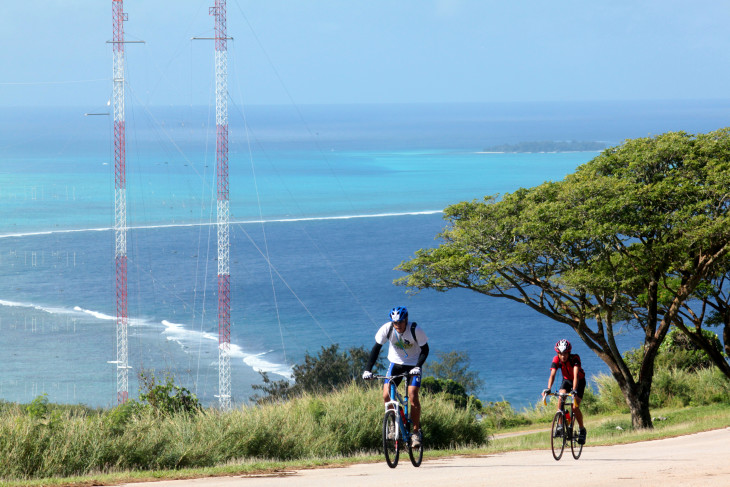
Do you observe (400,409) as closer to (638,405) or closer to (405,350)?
(405,350)

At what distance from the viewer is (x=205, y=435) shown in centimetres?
1249

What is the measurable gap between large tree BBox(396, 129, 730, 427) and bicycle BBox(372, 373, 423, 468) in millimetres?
10080

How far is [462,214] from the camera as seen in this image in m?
23.2

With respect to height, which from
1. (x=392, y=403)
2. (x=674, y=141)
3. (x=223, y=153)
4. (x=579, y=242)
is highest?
(x=223, y=153)

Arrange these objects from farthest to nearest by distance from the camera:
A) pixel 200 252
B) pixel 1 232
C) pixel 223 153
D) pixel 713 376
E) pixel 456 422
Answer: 1. pixel 1 232
2. pixel 200 252
3. pixel 223 153
4. pixel 713 376
5. pixel 456 422

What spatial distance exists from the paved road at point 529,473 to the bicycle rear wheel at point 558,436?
19cm

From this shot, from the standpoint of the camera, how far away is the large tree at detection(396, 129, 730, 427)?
64.5 feet

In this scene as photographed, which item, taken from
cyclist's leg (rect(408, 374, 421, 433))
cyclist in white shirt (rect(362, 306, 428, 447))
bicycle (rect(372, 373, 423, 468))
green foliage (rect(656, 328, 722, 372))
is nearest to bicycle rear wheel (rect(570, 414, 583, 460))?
bicycle (rect(372, 373, 423, 468))

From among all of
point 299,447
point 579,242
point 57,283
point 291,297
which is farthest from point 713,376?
point 57,283

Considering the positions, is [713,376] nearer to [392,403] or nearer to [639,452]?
[639,452]

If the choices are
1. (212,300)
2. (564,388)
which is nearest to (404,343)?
(564,388)

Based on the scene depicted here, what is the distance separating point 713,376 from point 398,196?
15938 cm

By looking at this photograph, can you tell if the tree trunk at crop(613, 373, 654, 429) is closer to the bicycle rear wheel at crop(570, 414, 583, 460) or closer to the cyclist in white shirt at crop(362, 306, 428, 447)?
the bicycle rear wheel at crop(570, 414, 583, 460)

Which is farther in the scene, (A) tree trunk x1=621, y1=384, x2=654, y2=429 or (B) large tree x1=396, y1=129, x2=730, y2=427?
(A) tree trunk x1=621, y1=384, x2=654, y2=429
